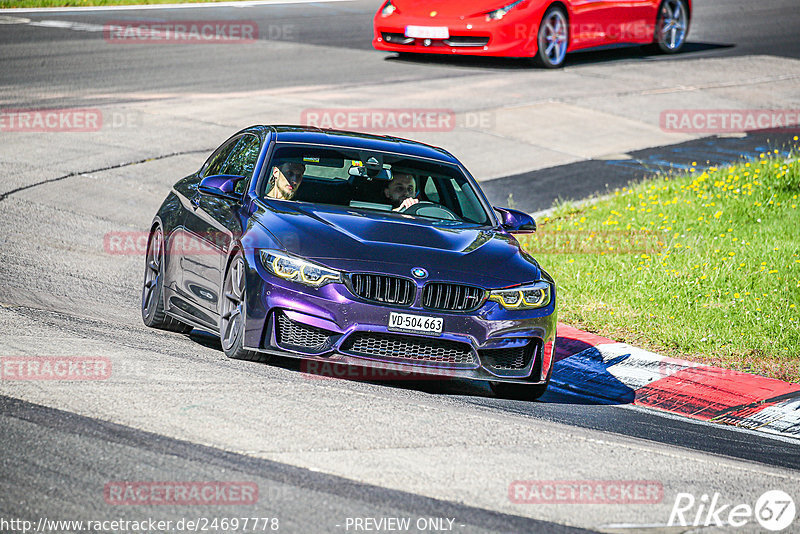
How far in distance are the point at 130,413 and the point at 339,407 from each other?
1128 mm

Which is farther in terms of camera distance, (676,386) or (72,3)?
(72,3)

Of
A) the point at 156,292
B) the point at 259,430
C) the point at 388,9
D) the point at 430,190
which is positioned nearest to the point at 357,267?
the point at 259,430

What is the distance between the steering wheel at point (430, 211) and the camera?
8.54 metres

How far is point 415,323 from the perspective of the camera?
720 cm

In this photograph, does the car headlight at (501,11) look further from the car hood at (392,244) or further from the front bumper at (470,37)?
the car hood at (392,244)

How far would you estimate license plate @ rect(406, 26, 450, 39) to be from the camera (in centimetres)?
2020

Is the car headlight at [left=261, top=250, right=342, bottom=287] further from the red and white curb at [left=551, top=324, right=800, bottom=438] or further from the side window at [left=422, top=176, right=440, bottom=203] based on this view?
the red and white curb at [left=551, top=324, right=800, bottom=438]

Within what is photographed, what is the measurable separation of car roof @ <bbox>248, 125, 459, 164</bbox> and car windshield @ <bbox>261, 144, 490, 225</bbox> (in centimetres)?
10

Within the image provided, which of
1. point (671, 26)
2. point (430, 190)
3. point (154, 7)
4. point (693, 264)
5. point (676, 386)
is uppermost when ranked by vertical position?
point (671, 26)

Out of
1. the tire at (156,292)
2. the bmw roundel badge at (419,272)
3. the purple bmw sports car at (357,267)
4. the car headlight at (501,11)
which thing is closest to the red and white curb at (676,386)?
the purple bmw sports car at (357,267)

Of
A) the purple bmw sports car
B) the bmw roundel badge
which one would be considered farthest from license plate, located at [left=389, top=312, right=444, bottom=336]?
the bmw roundel badge

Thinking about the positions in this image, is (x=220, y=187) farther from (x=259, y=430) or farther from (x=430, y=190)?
(x=259, y=430)

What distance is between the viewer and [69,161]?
15.1 m

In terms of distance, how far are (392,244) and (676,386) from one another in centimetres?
277
